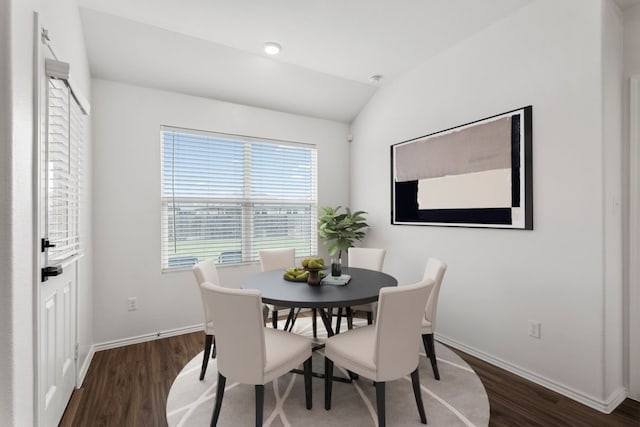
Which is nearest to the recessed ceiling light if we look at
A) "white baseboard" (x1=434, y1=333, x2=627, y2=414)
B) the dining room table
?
the dining room table

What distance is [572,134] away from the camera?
7.09 feet

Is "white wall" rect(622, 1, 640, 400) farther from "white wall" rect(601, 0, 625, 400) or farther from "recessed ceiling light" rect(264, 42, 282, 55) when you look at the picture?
"recessed ceiling light" rect(264, 42, 282, 55)

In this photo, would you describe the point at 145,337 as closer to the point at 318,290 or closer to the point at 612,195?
the point at 318,290

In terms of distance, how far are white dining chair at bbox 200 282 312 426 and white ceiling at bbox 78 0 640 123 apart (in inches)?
85.7

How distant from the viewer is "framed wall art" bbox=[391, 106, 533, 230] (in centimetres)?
245

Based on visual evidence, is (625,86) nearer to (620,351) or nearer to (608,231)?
(608,231)

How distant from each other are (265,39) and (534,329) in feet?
11.0

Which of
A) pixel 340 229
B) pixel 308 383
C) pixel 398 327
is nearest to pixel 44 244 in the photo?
pixel 308 383

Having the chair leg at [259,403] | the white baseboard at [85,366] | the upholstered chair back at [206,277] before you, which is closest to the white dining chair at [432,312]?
the chair leg at [259,403]

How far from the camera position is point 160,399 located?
2.13 m

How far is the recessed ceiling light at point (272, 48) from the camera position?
2.92m

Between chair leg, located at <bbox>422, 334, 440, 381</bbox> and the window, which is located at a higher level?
the window

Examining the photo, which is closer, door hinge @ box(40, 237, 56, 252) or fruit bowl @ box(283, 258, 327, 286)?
door hinge @ box(40, 237, 56, 252)

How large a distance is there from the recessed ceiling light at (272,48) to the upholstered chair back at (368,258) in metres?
2.17
